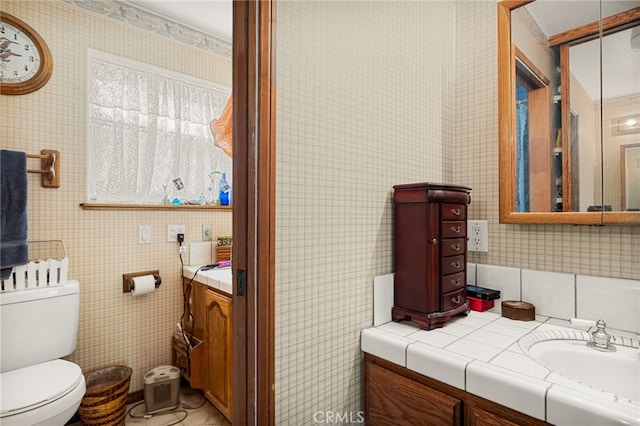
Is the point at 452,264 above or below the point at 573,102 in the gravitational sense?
below

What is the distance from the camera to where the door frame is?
824 millimetres

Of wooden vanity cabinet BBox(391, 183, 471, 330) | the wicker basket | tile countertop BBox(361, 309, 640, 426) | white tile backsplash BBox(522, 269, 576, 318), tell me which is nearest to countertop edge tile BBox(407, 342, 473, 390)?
tile countertop BBox(361, 309, 640, 426)

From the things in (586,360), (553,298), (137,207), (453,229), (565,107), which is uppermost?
(565,107)

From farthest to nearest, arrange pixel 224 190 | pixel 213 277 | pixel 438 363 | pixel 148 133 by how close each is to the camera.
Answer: pixel 224 190
pixel 148 133
pixel 213 277
pixel 438 363

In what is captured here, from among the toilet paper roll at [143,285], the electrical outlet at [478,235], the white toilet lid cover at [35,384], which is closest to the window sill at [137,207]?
the toilet paper roll at [143,285]

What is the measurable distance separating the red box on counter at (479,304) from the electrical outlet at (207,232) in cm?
178

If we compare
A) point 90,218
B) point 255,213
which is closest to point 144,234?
point 90,218

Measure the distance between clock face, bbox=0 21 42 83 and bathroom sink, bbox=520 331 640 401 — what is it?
2.50 metres

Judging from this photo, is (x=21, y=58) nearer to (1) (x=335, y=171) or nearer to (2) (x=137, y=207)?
(2) (x=137, y=207)

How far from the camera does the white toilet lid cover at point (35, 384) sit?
1.24 meters

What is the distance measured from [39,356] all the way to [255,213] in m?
1.56

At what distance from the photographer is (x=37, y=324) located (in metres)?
1.58

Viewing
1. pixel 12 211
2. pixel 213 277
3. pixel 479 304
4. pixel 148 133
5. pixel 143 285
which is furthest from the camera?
pixel 148 133

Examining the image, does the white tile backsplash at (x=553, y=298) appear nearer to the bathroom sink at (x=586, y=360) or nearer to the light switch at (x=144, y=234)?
the bathroom sink at (x=586, y=360)
